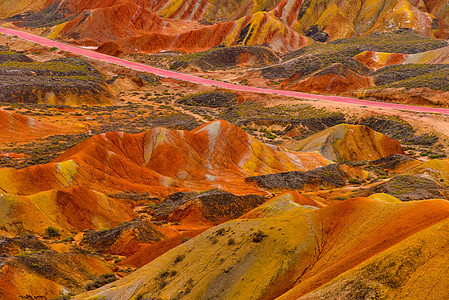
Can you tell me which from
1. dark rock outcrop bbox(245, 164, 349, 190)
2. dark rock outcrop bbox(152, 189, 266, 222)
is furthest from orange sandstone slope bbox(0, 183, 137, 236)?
dark rock outcrop bbox(245, 164, 349, 190)

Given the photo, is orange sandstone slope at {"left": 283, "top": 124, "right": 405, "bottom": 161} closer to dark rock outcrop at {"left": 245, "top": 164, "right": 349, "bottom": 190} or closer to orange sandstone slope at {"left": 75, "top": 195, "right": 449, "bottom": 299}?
dark rock outcrop at {"left": 245, "top": 164, "right": 349, "bottom": 190}

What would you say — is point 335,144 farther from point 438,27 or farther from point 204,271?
point 438,27

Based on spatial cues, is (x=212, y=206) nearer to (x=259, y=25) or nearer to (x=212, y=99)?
(x=212, y=99)

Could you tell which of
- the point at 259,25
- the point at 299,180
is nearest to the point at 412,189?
the point at 299,180

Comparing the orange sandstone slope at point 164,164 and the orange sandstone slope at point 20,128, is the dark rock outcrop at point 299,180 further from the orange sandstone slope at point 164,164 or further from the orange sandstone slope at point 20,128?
the orange sandstone slope at point 20,128

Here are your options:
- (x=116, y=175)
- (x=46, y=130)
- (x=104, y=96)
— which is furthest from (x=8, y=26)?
(x=116, y=175)
